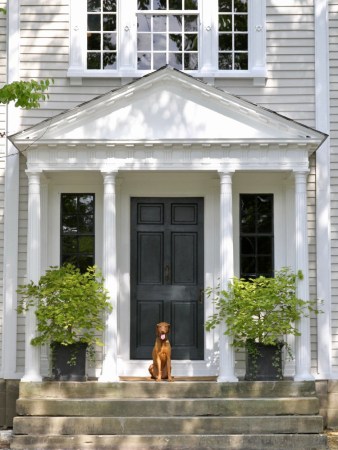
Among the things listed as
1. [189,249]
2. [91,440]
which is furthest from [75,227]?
[91,440]

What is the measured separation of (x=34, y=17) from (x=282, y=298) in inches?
219

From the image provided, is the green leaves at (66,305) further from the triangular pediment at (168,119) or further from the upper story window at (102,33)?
the upper story window at (102,33)

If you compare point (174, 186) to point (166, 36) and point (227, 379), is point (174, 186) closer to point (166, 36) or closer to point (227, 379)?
point (166, 36)

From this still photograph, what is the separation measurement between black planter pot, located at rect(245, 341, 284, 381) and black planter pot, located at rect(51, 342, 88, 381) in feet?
7.37

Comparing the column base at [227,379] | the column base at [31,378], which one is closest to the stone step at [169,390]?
the column base at [227,379]

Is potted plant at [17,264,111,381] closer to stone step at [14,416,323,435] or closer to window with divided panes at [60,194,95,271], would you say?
stone step at [14,416,323,435]

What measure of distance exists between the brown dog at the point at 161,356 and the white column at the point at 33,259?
62.3 inches

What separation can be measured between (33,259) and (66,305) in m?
0.85

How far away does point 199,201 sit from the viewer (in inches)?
534

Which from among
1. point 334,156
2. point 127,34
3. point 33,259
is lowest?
point 33,259

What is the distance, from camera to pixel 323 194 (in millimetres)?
13266

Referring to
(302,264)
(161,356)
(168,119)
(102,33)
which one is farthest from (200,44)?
(161,356)

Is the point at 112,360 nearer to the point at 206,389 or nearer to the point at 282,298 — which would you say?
the point at 206,389

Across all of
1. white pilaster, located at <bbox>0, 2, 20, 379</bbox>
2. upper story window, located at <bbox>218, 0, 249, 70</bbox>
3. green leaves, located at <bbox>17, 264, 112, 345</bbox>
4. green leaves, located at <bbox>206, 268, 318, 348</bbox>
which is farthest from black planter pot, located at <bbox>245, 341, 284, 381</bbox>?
upper story window, located at <bbox>218, 0, 249, 70</bbox>
